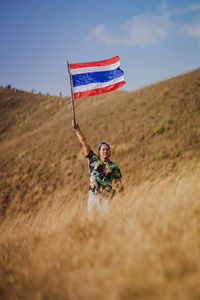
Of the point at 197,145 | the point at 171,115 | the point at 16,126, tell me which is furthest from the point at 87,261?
the point at 16,126

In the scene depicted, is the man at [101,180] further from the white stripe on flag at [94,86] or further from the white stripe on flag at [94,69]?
the white stripe on flag at [94,69]

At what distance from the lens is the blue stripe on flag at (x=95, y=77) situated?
5199 mm

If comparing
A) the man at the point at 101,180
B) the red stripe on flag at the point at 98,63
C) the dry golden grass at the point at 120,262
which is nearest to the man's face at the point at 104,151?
the man at the point at 101,180

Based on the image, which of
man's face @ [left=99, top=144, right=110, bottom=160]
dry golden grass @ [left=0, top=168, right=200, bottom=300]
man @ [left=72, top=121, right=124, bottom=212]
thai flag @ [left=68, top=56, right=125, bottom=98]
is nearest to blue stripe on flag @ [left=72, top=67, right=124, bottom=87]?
thai flag @ [left=68, top=56, right=125, bottom=98]

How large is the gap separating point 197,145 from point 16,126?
45794mm

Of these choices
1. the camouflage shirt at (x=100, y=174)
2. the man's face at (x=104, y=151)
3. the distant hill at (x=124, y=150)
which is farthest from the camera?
the distant hill at (x=124, y=150)

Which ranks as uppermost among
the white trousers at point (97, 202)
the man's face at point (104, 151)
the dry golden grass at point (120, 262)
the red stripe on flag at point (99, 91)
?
the red stripe on flag at point (99, 91)

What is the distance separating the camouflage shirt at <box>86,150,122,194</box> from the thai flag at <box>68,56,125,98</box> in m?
2.67

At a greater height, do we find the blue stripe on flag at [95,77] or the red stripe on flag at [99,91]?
the blue stripe on flag at [95,77]

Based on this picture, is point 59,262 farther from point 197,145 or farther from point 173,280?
point 197,145

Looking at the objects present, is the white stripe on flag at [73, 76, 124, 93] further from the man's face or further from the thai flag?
the man's face

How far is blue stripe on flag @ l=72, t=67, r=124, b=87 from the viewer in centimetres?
520

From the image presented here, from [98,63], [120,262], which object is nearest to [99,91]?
[98,63]

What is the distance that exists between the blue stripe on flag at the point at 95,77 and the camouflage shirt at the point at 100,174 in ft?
9.33
